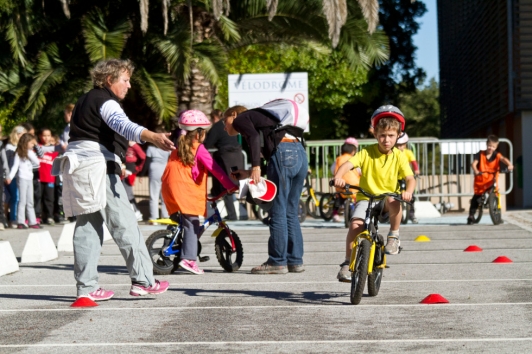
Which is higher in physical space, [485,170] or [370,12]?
[370,12]

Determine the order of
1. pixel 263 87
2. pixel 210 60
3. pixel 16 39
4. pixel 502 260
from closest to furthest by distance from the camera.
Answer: pixel 502 260 < pixel 16 39 < pixel 210 60 < pixel 263 87

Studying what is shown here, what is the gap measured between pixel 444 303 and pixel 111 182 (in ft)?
8.77

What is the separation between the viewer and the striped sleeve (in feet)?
24.5

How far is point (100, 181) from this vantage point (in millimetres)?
7738

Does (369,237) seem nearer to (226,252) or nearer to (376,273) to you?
(376,273)

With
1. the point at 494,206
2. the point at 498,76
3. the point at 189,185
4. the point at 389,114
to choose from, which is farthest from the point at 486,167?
the point at 498,76

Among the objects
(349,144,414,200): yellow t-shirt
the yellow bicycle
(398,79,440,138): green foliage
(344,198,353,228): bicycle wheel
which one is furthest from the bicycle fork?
(398,79,440,138): green foliage

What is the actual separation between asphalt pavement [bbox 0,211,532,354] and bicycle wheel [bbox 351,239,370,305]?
90mm

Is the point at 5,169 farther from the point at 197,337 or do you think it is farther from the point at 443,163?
the point at 197,337

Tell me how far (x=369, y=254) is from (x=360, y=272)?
0.17 m

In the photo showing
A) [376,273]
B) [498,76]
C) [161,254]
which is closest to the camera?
[376,273]

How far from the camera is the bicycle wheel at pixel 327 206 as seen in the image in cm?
1986

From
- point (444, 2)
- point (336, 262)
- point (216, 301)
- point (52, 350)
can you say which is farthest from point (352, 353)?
point (444, 2)

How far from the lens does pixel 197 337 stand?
20.9 ft
